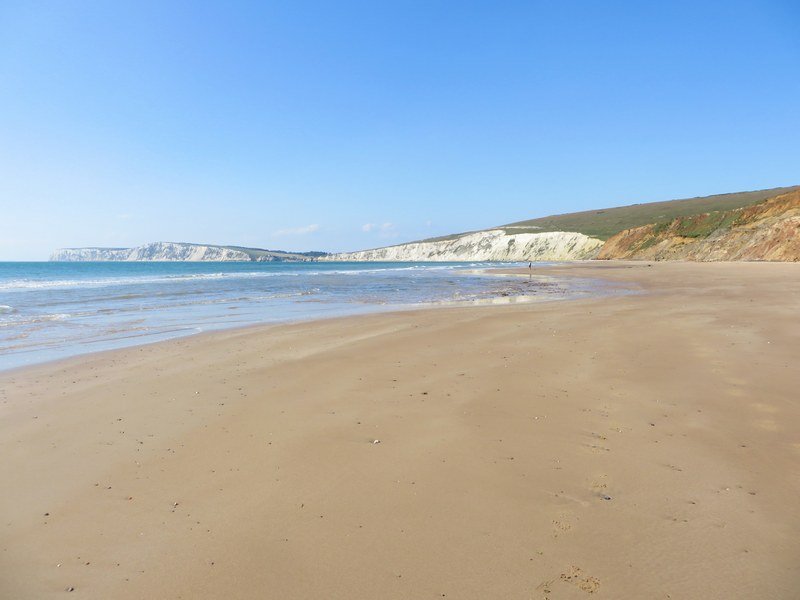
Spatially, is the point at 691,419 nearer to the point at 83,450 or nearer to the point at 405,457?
the point at 405,457

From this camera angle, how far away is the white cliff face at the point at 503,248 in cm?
11469

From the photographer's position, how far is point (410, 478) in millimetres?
4301

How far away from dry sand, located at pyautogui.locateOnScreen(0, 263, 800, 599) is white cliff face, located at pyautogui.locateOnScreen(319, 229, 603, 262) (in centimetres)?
10133

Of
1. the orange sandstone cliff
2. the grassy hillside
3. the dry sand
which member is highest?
the grassy hillside

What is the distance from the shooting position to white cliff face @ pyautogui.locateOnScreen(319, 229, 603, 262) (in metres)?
115

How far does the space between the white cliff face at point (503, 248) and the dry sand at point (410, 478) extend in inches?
3990

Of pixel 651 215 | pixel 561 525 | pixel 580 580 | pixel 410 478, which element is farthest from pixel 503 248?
pixel 580 580

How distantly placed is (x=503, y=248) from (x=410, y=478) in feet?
457

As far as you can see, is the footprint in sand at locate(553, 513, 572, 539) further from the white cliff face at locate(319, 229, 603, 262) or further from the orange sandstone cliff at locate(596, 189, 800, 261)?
the white cliff face at locate(319, 229, 603, 262)

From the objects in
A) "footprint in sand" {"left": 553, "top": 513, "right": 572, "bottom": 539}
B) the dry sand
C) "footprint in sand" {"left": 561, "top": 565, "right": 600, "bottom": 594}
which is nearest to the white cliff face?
the dry sand

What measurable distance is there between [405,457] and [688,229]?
2895 inches

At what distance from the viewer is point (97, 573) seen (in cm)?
312

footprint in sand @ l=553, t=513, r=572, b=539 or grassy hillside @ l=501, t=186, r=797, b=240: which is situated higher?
grassy hillside @ l=501, t=186, r=797, b=240

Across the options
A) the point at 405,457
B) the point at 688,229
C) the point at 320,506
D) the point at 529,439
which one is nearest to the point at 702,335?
the point at 529,439
